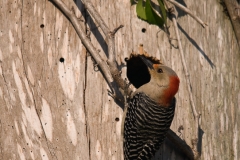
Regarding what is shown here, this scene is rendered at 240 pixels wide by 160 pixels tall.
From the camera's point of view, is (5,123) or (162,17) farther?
(162,17)

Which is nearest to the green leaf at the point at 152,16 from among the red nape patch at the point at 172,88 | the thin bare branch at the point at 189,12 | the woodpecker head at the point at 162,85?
the thin bare branch at the point at 189,12

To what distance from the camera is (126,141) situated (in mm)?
4977

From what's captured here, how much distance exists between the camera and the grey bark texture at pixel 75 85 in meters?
4.96

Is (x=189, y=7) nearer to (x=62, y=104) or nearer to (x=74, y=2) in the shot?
(x=74, y=2)

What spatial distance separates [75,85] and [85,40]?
0.43 metres

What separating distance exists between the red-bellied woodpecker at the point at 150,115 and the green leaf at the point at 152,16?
39 centimetres

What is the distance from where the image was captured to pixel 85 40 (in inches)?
200

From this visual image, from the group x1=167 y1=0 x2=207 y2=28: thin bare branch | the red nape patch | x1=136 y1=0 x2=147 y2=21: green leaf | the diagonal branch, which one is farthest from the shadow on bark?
the diagonal branch

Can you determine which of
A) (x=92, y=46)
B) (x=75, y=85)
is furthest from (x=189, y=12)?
(x=75, y=85)

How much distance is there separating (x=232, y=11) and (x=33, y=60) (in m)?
2.31

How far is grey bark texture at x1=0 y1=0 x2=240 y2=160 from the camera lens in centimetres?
496

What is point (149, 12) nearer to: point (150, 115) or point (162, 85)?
point (162, 85)

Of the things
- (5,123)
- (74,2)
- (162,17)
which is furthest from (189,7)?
(5,123)

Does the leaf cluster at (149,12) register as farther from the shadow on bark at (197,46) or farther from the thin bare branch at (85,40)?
the thin bare branch at (85,40)
